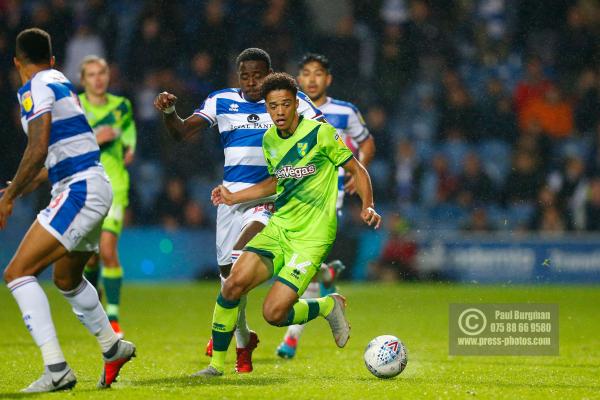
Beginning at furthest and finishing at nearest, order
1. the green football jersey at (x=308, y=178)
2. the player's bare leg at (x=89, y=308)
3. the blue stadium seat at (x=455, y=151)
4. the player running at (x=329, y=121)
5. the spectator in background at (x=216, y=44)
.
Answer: the blue stadium seat at (x=455, y=151)
the spectator in background at (x=216, y=44)
the player running at (x=329, y=121)
the green football jersey at (x=308, y=178)
the player's bare leg at (x=89, y=308)

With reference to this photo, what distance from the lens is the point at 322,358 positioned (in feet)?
31.5

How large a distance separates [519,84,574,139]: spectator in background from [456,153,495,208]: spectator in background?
1.45 metres

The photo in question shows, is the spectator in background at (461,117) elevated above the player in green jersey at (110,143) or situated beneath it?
elevated above

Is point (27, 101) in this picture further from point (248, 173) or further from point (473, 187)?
point (473, 187)

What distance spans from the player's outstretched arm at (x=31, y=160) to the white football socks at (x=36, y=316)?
0.39 metres

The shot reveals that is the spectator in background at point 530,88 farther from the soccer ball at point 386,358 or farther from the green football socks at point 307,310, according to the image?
the soccer ball at point 386,358

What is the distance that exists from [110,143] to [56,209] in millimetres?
4627

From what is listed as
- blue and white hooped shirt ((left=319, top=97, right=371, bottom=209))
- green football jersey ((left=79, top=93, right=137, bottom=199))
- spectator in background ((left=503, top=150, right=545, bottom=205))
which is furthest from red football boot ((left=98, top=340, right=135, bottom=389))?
spectator in background ((left=503, top=150, right=545, bottom=205))

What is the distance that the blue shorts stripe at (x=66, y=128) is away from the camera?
7105 mm

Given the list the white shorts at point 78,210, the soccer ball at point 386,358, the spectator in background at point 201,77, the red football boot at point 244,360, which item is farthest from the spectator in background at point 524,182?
the white shorts at point 78,210

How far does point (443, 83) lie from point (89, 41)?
5811 millimetres

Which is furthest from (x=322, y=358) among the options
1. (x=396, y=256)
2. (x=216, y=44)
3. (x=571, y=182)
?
(x=216, y=44)

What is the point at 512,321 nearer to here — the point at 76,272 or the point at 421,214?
the point at 76,272

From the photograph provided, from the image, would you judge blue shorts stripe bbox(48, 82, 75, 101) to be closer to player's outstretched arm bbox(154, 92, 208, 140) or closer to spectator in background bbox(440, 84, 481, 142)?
player's outstretched arm bbox(154, 92, 208, 140)
